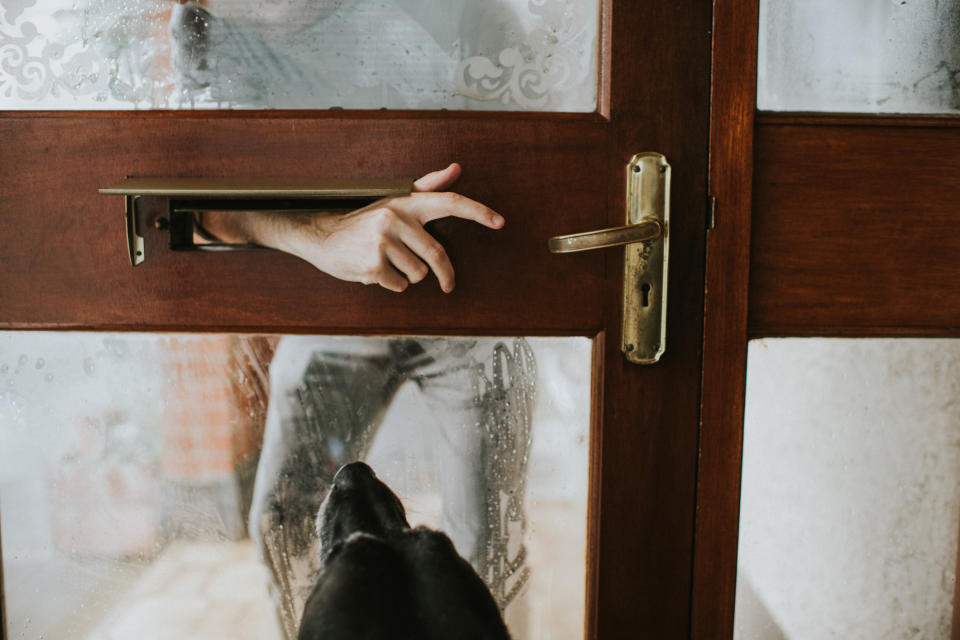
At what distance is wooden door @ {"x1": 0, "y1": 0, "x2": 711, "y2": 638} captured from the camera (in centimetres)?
75

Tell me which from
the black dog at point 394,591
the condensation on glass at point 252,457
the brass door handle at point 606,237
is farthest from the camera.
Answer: the condensation on glass at point 252,457

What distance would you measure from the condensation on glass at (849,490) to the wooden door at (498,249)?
4.1 inches

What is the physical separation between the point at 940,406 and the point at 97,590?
1.16 meters

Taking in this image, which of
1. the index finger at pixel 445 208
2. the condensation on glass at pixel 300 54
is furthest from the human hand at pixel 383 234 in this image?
the condensation on glass at pixel 300 54

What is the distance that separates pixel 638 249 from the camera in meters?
0.75

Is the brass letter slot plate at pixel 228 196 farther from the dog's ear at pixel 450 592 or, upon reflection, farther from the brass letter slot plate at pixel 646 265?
the dog's ear at pixel 450 592

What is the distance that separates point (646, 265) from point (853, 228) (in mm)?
265

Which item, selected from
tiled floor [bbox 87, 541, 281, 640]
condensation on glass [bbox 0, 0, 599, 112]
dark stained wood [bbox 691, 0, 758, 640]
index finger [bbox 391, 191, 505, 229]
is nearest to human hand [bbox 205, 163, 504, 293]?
index finger [bbox 391, 191, 505, 229]

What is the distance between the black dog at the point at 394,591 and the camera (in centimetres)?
47

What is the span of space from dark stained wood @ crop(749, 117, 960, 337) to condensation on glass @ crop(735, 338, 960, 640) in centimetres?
5

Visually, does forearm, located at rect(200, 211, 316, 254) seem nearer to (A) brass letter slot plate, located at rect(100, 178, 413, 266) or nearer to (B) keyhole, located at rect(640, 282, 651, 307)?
(A) brass letter slot plate, located at rect(100, 178, 413, 266)

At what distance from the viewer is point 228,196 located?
0.74m

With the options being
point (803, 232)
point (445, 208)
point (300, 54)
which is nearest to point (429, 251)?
point (445, 208)

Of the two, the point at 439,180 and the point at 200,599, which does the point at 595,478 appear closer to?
the point at 439,180
